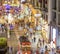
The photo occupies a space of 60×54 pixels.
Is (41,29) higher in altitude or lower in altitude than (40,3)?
lower

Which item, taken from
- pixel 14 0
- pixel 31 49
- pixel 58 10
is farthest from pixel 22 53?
pixel 14 0

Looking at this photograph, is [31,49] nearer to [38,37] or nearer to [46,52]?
[46,52]

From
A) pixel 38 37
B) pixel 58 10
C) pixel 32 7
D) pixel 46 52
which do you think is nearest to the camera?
pixel 46 52

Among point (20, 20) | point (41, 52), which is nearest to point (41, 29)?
point (20, 20)

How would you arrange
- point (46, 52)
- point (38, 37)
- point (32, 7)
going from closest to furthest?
point (46, 52) < point (38, 37) < point (32, 7)

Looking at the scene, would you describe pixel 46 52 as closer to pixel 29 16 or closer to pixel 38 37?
pixel 38 37

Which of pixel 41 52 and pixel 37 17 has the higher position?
pixel 37 17

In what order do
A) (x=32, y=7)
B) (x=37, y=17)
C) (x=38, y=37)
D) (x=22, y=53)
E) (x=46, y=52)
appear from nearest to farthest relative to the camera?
(x=22, y=53), (x=46, y=52), (x=38, y=37), (x=37, y=17), (x=32, y=7)

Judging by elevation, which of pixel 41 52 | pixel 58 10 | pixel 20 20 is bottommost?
pixel 41 52

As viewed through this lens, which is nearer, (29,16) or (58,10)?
(58,10)

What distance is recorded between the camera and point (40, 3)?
1439cm

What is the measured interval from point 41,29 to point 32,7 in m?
2.57

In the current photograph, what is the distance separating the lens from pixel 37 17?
14.1 m

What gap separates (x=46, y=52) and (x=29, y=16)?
456cm
